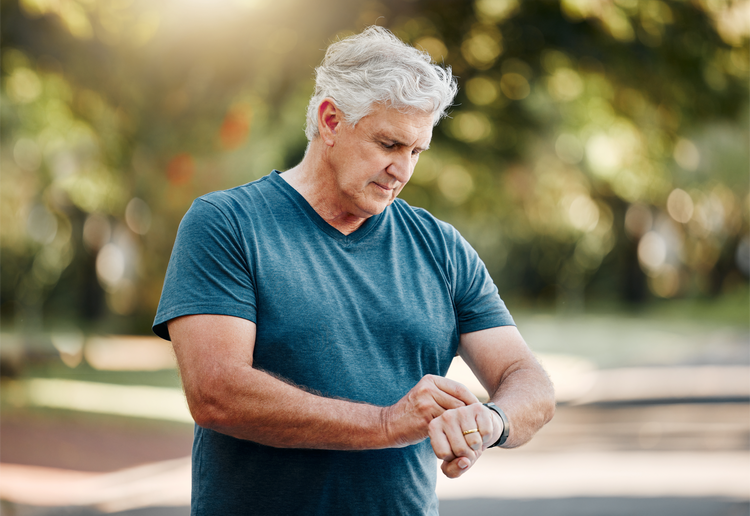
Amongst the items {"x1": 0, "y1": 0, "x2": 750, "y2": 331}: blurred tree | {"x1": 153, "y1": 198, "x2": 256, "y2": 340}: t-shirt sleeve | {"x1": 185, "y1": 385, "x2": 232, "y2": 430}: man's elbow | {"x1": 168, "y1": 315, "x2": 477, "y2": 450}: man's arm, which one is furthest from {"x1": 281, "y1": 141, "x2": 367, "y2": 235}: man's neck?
{"x1": 0, "y1": 0, "x2": 750, "y2": 331}: blurred tree

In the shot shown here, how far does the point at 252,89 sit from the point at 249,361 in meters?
9.27

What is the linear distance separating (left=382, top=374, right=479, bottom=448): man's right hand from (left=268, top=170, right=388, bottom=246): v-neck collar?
1.50 ft

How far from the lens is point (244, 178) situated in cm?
1070

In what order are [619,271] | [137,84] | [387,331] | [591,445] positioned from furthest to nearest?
[619,271], [137,84], [591,445], [387,331]

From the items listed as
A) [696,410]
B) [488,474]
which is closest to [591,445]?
[488,474]

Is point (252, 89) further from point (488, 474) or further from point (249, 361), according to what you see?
point (249, 361)

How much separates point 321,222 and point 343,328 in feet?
1.00

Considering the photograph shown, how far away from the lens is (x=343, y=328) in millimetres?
2014

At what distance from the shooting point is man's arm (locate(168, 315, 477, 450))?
6.02 feet

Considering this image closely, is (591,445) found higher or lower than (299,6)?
lower

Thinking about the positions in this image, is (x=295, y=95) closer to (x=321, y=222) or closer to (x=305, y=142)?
(x=305, y=142)

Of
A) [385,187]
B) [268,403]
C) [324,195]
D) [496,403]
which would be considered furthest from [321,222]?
[496,403]

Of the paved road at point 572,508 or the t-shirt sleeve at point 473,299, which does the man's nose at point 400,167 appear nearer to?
the t-shirt sleeve at point 473,299

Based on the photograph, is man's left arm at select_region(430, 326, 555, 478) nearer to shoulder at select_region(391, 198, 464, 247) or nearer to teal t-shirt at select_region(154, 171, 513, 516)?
teal t-shirt at select_region(154, 171, 513, 516)
